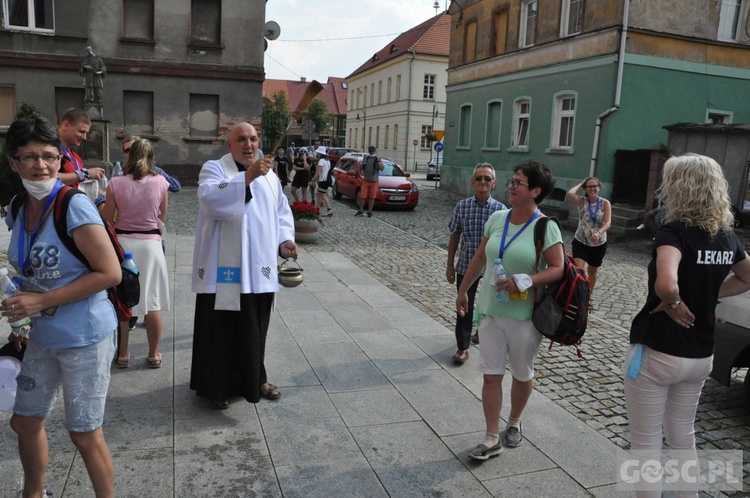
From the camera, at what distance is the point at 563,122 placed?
65.1 ft

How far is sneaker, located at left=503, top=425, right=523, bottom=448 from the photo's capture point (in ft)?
13.2

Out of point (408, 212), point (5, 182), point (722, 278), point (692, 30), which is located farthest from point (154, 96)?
point (722, 278)

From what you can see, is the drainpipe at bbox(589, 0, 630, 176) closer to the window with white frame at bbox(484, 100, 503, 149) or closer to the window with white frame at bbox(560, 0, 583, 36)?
the window with white frame at bbox(560, 0, 583, 36)

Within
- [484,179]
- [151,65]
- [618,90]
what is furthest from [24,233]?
[151,65]

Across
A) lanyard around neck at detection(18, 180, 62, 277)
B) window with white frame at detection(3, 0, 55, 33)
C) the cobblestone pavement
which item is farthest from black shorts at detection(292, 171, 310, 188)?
lanyard around neck at detection(18, 180, 62, 277)

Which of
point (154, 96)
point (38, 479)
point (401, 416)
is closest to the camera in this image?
point (38, 479)

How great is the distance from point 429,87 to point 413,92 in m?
1.37

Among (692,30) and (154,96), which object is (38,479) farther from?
(154,96)

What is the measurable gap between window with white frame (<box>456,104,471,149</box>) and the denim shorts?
78.9ft

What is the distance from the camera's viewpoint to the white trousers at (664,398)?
2.94 metres

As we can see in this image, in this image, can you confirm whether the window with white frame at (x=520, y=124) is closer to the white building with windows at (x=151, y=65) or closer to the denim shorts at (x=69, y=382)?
the white building with windows at (x=151, y=65)

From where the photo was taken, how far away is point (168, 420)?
4.15 metres

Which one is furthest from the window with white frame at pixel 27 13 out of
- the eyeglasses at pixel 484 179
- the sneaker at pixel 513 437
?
the sneaker at pixel 513 437

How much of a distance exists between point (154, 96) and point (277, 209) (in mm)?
20541
